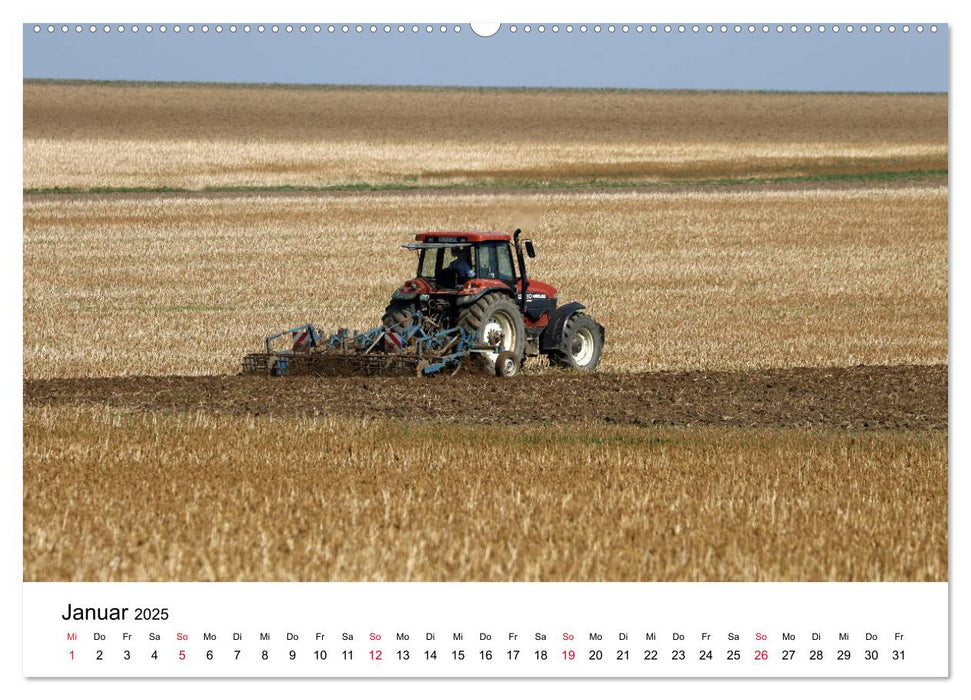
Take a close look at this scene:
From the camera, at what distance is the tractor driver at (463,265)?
1809 centimetres

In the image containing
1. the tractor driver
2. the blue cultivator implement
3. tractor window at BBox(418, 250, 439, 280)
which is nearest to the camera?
the blue cultivator implement

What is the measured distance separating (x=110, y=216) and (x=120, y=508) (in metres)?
29.9

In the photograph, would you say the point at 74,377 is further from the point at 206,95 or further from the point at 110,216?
the point at 206,95

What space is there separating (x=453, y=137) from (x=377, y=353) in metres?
45.0

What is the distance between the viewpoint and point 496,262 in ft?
60.4

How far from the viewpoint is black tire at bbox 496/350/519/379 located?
59.4 ft

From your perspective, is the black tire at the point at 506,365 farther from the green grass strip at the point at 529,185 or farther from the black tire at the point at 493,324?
the green grass strip at the point at 529,185

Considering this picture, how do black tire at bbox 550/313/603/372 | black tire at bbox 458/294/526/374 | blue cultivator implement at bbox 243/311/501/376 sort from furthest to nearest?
black tire at bbox 550/313/603/372, black tire at bbox 458/294/526/374, blue cultivator implement at bbox 243/311/501/376

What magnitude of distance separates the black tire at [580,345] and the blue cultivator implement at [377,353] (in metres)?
1.37

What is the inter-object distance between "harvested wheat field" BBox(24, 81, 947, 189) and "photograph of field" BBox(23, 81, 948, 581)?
1.19ft

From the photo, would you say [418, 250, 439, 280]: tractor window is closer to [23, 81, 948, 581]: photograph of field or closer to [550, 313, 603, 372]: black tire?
[23, 81, 948, 581]: photograph of field
